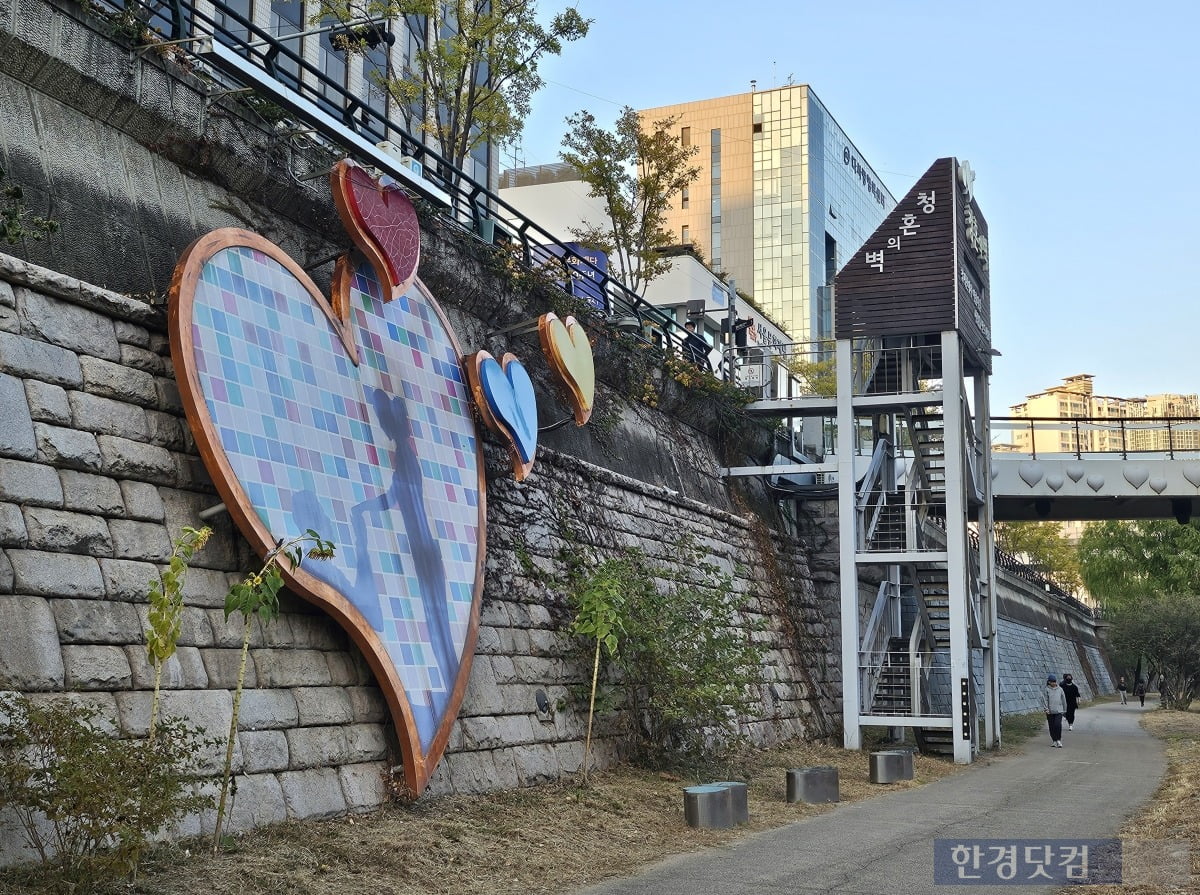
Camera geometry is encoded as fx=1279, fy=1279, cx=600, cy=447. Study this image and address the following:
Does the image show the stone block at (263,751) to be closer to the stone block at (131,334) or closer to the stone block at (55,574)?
the stone block at (55,574)

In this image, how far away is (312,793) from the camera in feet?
33.0

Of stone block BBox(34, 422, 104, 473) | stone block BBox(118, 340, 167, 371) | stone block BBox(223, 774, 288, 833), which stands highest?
stone block BBox(118, 340, 167, 371)

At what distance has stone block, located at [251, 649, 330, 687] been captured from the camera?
33.1ft

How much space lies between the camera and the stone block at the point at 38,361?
8742 millimetres

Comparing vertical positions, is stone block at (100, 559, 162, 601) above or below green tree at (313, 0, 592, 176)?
below

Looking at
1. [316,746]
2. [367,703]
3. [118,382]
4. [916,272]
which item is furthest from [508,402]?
[916,272]

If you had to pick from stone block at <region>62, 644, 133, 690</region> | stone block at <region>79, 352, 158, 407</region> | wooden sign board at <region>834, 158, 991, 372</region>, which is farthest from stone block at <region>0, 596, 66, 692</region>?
wooden sign board at <region>834, 158, 991, 372</region>

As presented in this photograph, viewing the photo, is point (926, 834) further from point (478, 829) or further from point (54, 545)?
point (54, 545)

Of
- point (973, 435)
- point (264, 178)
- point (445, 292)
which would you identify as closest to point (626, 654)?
point (445, 292)

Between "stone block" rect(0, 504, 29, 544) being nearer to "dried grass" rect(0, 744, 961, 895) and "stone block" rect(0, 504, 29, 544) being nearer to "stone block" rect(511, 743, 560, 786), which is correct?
"dried grass" rect(0, 744, 961, 895)

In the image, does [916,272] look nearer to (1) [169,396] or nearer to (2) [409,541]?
(2) [409,541]

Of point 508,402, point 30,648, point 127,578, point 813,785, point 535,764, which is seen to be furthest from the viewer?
point 813,785

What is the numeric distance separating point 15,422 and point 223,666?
7.72 ft

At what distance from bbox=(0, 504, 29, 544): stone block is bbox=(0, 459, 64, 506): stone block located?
0.25 ft
